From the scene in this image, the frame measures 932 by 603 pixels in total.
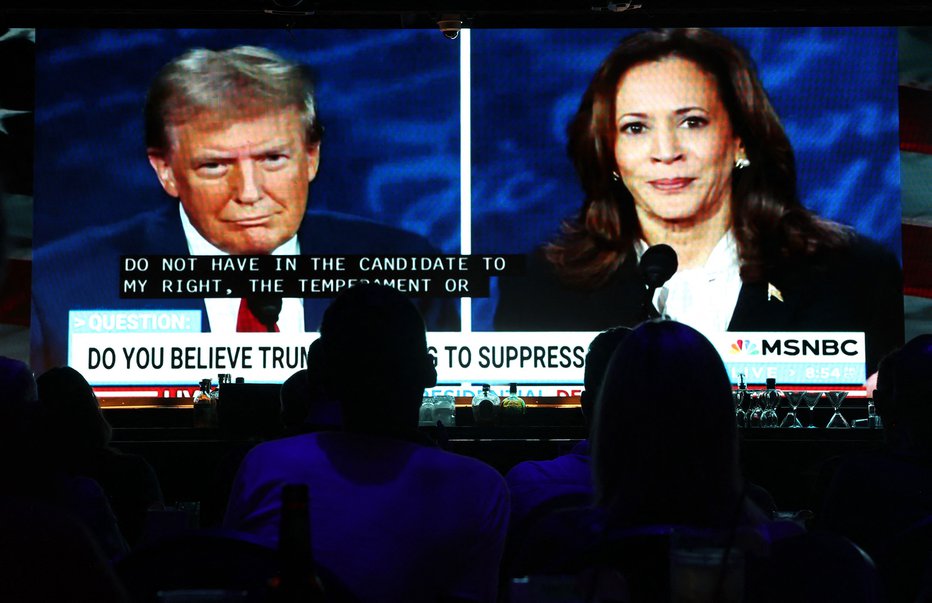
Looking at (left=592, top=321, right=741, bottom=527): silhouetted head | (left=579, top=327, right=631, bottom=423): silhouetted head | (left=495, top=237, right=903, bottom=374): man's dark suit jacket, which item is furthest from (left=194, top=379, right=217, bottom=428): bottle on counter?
(left=592, top=321, right=741, bottom=527): silhouetted head

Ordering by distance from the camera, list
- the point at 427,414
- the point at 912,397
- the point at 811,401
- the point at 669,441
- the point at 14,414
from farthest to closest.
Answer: the point at 811,401, the point at 427,414, the point at 912,397, the point at 14,414, the point at 669,441

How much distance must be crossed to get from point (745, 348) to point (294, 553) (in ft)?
15.0

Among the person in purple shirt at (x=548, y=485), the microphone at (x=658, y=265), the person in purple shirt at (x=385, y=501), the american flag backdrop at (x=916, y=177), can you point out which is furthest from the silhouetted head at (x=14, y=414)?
the american flag backdrop at (x=916, y=177)

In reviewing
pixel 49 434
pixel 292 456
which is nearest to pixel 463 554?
pixel 292 456

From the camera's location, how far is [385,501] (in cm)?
152

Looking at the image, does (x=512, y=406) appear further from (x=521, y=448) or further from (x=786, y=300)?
(x=786, y=300)

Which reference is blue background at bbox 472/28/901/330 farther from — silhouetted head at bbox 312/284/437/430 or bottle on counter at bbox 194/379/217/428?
silhouetted head at bbox 312/284/437/430

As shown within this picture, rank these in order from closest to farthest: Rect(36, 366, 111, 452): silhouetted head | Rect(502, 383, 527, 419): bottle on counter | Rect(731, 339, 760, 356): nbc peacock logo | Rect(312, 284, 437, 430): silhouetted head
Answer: Rect(312, 284, 437, 430): silhouetted head → Rect(36, 366, 111, 452): silhouetted head → Rect(502, 383, 527, 419): bottle on counter → Rect(731, 339, 760, 356): nbc peacock logo

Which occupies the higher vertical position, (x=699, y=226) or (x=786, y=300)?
(x=699, y=226)

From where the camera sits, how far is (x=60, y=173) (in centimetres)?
544

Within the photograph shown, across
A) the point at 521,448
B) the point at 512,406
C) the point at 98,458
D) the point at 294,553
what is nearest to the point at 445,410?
the point at 512,406

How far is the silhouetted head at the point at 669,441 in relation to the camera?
1477 mm

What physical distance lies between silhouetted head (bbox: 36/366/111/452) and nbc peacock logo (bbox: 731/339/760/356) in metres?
3.26

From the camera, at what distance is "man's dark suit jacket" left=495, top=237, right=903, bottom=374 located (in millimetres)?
5406
